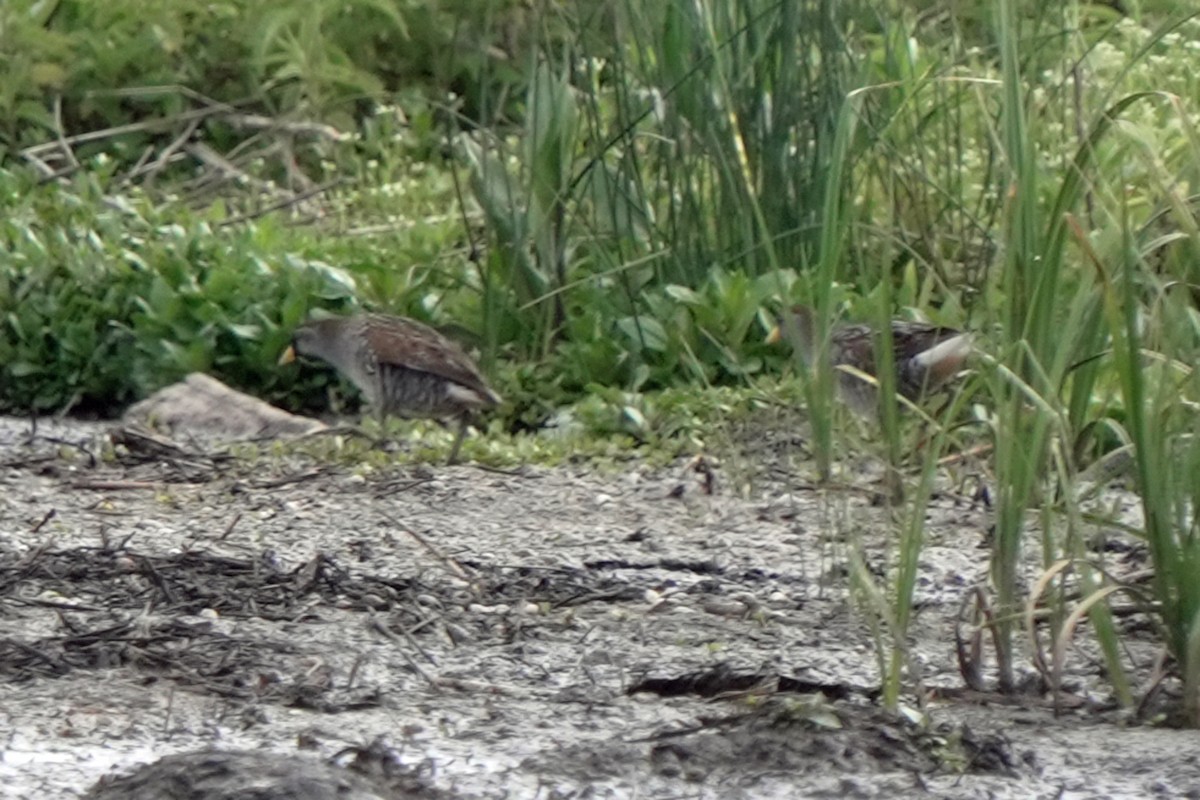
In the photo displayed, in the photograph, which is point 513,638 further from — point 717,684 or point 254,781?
point 254,781

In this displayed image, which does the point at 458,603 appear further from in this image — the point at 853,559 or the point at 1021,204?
the point at 1021,204

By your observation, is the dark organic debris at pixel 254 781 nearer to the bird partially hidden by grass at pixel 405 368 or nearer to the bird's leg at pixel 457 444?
the bird's leg at pixel 457 444

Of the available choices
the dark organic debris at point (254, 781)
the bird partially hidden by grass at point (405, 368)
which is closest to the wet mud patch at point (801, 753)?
the dark organic debris at point (254, 781)

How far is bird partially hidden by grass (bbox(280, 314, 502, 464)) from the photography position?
5738 millimetres

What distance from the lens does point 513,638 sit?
12.3 ft

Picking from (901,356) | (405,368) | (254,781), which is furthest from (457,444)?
(254,781)

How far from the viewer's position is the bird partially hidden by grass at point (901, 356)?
4.78 metres

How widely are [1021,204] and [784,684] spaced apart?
0.79m

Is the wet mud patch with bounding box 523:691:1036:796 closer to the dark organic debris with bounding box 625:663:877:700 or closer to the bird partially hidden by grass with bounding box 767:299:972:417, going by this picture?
the dark organic debris with bounding box 625:663:877:700

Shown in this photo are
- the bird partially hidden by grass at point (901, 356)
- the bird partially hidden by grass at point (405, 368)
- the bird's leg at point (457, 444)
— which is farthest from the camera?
the bird partially hidden by grass at point (405, 368)

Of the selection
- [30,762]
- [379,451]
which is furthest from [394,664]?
[379,451]

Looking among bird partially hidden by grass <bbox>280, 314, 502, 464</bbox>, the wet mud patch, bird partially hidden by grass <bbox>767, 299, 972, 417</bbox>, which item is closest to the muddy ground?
the wet mud patch

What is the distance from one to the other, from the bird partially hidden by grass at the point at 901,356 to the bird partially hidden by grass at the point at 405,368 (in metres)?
0.80

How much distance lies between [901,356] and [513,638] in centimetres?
172
